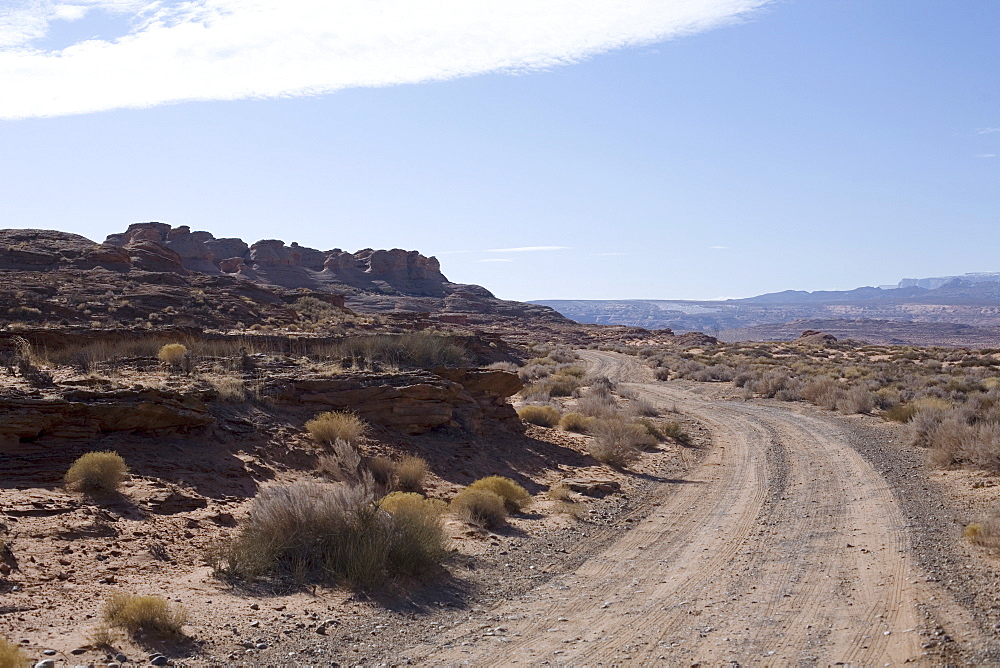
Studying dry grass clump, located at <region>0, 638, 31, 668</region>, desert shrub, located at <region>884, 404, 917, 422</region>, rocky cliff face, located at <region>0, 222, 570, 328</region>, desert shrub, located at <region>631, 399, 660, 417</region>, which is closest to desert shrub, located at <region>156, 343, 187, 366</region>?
dry grass clump, located at <region>0, 638, 31, 668</region>

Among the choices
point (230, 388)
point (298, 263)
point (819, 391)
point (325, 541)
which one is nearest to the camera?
point (325, 541)

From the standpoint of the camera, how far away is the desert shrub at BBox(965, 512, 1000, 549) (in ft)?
29.9

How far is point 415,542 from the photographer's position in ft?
28.4

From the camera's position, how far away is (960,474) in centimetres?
1413

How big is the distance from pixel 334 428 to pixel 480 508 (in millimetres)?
3383

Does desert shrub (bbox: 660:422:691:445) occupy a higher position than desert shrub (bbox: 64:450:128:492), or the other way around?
desert shrub (bbox: 64:450:128:492)

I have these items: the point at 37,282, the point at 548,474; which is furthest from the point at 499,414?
the point at 37,282

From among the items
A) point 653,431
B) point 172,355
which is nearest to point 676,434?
point 653,431

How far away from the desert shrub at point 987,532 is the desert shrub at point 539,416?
11.3 m

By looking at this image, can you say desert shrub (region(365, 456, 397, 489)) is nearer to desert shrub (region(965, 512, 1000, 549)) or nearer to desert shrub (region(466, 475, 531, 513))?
desert shrub (region(466, 475, 531, 513))

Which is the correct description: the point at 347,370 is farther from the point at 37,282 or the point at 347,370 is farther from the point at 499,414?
the point at 37,282

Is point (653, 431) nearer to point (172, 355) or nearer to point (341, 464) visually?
point (341, 464)

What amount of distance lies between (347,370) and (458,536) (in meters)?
7.04

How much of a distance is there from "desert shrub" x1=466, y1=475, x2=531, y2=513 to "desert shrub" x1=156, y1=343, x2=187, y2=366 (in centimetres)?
712
